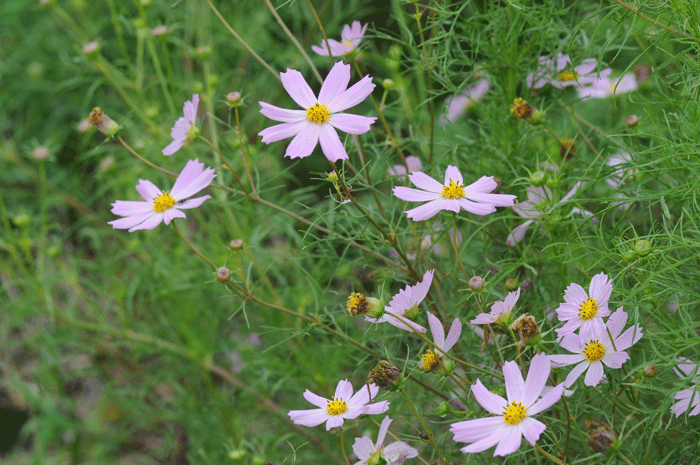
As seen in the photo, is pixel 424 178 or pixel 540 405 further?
pixel 424 178

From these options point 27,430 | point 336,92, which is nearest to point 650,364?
point 336,92

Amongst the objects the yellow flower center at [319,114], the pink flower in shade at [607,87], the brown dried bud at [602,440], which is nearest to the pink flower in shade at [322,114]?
the yellow flower center at [319,114]

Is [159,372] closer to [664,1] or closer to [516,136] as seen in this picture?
[516,136]

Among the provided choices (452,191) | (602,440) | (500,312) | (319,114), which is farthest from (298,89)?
(602,440)

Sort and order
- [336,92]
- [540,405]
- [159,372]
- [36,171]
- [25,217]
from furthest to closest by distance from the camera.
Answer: [36,171] → [159,372] → [25,217] → [336,92] → [540,405]

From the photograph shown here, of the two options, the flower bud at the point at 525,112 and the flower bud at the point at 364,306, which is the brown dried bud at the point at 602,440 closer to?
the flower bud at the point at 364,306
